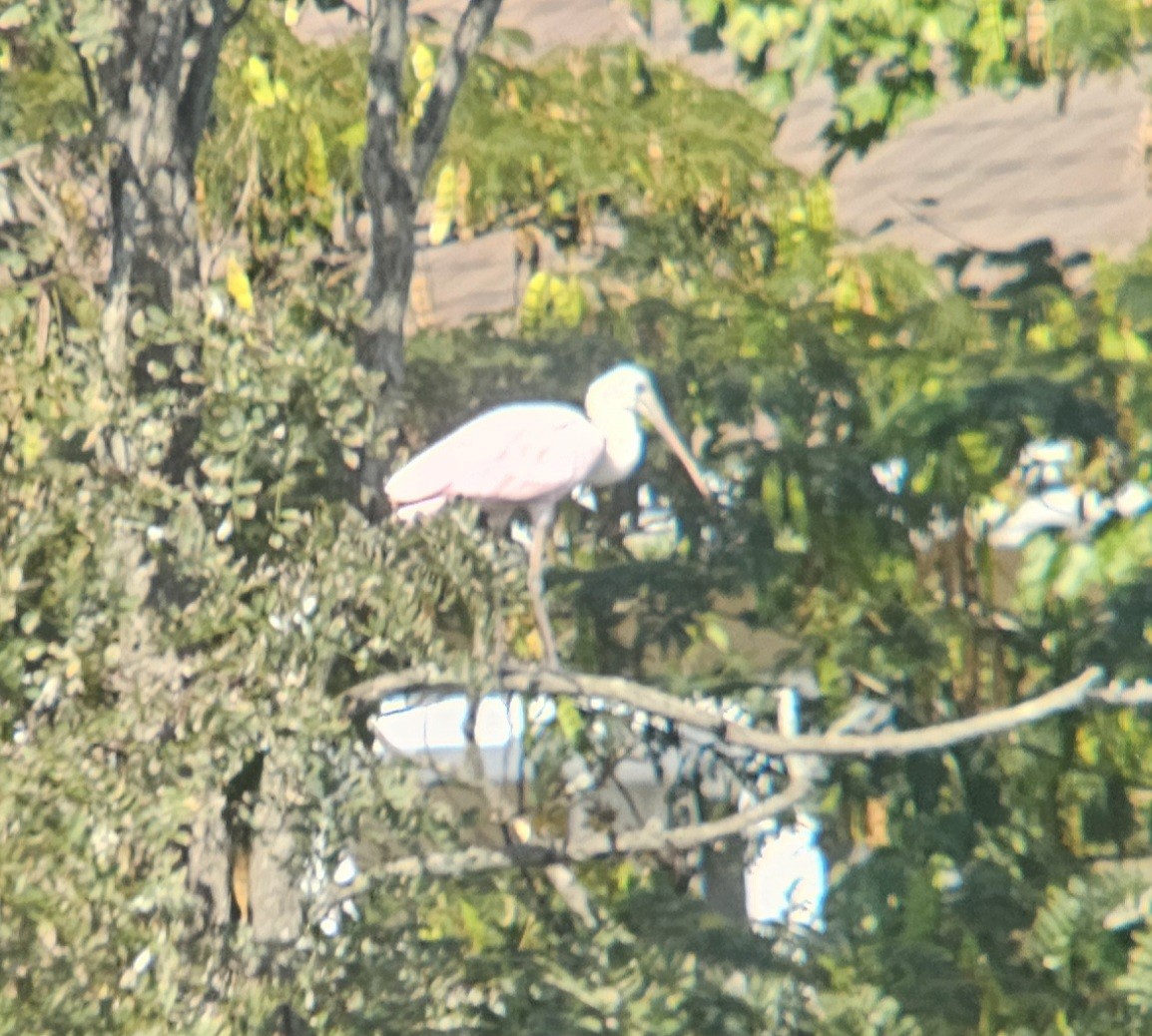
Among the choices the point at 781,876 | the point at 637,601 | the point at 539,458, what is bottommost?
the point at 781,876

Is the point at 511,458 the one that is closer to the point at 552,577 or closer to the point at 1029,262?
the point at 552,577

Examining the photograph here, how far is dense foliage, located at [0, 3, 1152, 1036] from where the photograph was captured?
4426 millimetres

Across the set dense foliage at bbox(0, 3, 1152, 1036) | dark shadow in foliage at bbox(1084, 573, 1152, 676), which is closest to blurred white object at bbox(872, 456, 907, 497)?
dense foliage at bbox(0, 3, 1152, 1036)

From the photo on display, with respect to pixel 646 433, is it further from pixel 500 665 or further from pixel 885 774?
pixel 500 665

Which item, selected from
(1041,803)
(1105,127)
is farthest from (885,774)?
(1105,127)

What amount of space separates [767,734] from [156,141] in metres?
1.66

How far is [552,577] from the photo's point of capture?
7.10 metres

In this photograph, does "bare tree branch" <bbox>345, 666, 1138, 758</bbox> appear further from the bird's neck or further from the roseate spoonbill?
the bird's neck

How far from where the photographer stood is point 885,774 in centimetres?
680

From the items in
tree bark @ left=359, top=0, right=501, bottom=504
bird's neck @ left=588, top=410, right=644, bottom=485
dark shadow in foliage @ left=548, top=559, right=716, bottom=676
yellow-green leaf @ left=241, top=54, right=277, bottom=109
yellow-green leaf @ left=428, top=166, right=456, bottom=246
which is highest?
tree bark @ left=359, top=0, right=501, bottom=504

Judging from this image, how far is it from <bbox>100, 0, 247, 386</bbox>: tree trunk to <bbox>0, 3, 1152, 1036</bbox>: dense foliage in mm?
198

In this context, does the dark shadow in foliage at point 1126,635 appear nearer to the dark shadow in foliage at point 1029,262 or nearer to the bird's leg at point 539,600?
the dark shadow in foliage at point 1029,262

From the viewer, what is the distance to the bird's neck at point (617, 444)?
6578 mm

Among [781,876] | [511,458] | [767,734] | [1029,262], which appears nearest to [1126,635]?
[1029,262]
